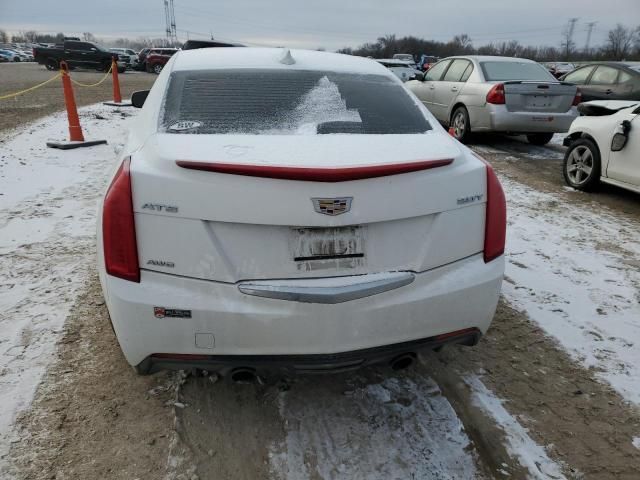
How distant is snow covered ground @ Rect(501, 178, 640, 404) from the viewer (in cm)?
307

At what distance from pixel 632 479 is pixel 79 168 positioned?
23.8 ft

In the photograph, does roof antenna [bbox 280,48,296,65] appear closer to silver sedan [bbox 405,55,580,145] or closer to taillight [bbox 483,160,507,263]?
taillight [bbox 483,160,507,263]

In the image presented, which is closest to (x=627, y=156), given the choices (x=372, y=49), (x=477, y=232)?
(x=477, y=232)

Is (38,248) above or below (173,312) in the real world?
below

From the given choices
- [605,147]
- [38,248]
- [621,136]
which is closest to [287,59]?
[38,248]

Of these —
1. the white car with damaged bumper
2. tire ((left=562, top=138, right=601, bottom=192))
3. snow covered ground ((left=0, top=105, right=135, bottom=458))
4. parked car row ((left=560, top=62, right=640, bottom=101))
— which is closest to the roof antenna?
snow covered ground ((left=0, top=105, right=135, bottom=458))

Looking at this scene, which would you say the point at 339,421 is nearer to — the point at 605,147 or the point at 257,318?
the point at 257,318

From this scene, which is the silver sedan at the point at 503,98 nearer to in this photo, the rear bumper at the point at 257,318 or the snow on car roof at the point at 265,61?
the snow on car roof at the point at 265,61

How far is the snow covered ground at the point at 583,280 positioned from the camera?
10.1 ft

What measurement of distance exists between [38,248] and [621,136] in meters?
6.27

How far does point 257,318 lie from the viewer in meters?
2.00

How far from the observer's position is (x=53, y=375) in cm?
272

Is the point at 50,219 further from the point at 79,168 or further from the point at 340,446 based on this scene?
the point at 340,446

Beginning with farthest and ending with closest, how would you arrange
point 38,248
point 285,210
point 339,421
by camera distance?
point 38,248
point 339,421
point 285,210
